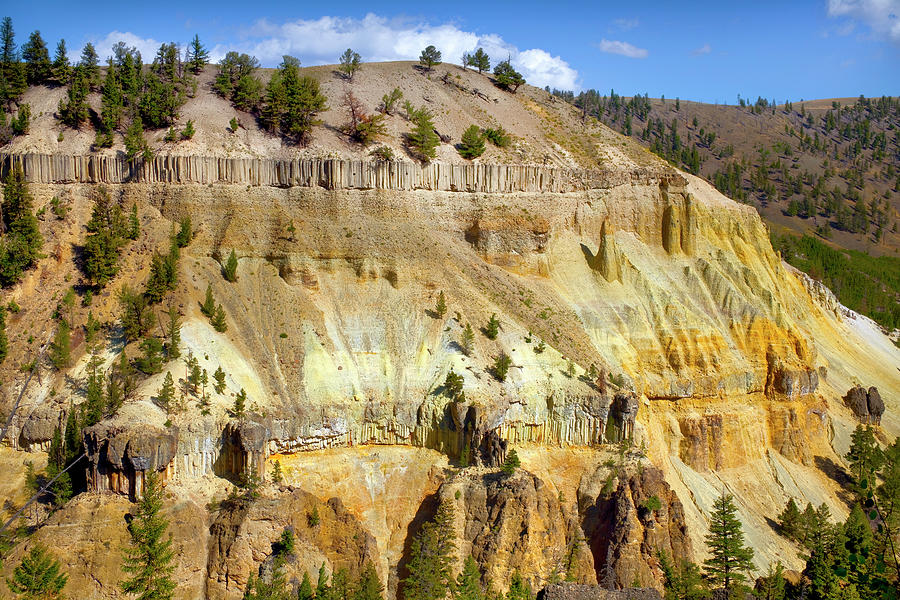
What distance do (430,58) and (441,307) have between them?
33.3 m

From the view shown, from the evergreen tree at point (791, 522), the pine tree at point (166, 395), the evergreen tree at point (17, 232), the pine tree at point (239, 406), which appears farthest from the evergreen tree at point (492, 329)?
the evergreen tree at point (17, 232)

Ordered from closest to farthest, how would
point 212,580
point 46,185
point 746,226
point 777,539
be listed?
point 212,580 < point 777,539 < point 46,185 < point 746,226

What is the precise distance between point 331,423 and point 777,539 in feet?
97.5

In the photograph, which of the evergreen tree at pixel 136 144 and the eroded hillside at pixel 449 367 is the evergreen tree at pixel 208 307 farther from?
the evergreen tree at pixel 136 144

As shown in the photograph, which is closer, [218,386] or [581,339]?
[218,386]

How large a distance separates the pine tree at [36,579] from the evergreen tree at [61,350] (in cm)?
1303

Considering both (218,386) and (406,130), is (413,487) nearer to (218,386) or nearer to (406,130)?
(218,386)

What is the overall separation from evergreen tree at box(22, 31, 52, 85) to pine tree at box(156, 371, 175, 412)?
115ft

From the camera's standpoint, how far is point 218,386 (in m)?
44.0

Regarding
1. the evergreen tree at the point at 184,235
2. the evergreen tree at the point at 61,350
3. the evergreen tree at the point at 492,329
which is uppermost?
the evergreen tree at the point at 184,235

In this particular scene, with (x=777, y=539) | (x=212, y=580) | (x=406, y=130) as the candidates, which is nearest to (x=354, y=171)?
(x=406, y=130)

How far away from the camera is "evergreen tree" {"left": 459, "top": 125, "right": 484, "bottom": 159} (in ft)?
197

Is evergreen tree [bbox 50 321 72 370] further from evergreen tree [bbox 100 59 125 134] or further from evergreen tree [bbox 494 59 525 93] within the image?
evergreen tree [bbox 494 59 525 93]

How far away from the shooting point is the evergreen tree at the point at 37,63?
63.2 metres
